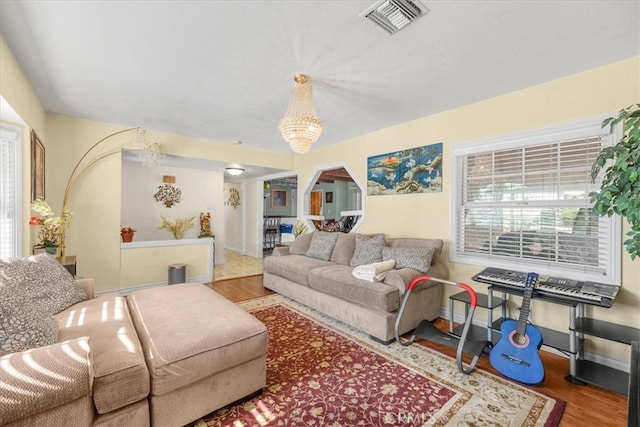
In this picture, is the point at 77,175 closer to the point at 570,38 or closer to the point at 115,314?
the point at 115,314

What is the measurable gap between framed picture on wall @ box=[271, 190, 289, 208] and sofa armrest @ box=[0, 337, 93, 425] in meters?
8.16

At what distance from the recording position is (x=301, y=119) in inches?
96.5

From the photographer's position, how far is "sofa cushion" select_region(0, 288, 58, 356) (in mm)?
1237

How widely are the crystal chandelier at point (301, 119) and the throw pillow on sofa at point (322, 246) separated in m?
1.82

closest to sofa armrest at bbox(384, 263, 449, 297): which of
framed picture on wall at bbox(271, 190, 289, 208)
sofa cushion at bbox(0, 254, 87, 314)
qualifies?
sofa cushion at bbox(0, 254, 87, 314)

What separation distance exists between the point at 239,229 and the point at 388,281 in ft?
19.8

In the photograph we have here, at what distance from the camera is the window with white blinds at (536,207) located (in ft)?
7.81

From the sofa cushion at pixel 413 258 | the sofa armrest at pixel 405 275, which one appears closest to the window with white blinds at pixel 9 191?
the sofa armrest at pixel 405 275

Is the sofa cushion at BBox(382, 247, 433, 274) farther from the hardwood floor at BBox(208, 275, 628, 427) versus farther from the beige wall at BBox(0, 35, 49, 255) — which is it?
the beige wall at BBox(0, 35, 49, 255)

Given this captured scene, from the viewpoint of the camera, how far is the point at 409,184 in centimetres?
373

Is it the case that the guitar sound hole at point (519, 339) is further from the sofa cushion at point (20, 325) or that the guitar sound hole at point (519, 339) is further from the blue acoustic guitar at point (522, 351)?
the sofa cushion at point (20, 325)

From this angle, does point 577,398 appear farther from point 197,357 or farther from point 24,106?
point 24,106

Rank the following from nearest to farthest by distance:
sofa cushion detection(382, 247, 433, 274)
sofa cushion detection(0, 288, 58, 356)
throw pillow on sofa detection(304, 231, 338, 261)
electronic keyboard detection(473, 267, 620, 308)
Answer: sofa cushion detection(0, 288, 58, 356) < electronic keyboard detection(473, 267, 620, 308) < sofa cushion detection(382, 247, 433, 274) < throw pillow on sofa detection(304, 231, 338, 261)

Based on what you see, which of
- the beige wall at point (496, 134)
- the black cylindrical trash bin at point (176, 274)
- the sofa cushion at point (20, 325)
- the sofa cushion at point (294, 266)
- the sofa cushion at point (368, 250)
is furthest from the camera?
the black cylindrical trash bin at point (176, 274)
